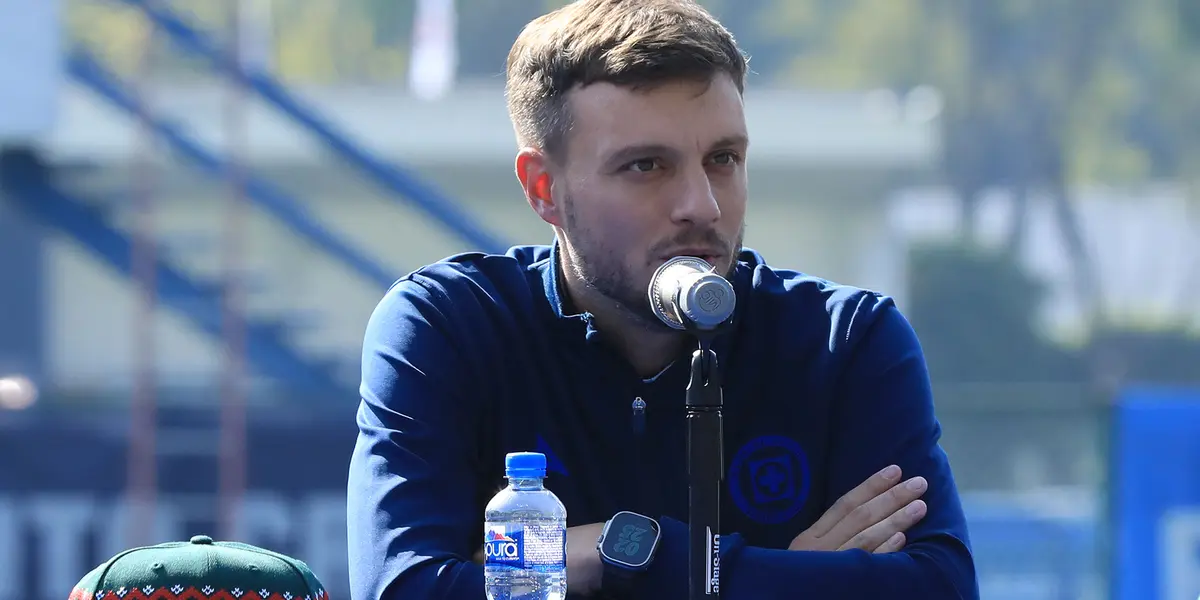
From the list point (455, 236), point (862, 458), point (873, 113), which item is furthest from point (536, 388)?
point (873, 113)

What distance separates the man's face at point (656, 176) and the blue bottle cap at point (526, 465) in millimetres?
373

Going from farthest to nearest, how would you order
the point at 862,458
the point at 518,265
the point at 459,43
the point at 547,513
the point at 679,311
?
the point at 459,43, the point at 518,265, the point at 862,458, the point at 547,513, the point at 679,311

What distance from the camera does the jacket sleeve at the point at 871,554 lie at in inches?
90.9

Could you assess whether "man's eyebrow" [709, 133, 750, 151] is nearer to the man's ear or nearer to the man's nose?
the man's nose

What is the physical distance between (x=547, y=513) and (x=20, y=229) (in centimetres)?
1185

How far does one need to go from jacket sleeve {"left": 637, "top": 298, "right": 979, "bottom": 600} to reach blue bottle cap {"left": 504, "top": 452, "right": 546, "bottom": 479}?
209mm

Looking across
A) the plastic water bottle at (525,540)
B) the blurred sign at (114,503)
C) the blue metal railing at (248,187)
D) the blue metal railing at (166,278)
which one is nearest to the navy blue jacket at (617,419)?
the plastic water bottle at (525,540)

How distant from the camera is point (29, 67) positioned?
31.3 ft

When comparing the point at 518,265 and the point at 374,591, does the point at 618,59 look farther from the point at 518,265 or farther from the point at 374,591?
the point at 374,591

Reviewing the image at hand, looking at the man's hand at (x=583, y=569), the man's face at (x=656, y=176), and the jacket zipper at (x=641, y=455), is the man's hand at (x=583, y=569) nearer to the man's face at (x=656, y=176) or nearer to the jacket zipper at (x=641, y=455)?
the jacket zipper at (x=641, y=455)

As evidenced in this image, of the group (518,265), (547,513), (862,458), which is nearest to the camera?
(547,513)

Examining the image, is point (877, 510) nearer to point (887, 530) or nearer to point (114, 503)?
point (887, 530)

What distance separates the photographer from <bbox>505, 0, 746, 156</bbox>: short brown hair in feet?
8.07

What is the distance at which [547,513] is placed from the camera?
7.66 feet
